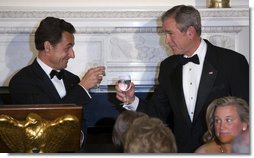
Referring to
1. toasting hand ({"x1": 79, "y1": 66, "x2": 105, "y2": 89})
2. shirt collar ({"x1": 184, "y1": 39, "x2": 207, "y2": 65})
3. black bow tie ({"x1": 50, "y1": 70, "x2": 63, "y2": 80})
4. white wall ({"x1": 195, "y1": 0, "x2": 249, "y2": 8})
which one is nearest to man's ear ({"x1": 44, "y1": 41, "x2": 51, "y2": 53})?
black bow tie ({"x1": 50, "y1": 70, "x2": 63, "y2": 80})

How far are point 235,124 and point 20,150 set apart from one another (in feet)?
2.73

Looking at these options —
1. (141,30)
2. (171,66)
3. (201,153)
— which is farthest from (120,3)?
(201,153)

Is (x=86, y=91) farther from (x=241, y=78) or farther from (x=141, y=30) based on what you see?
(x=241, y=78)

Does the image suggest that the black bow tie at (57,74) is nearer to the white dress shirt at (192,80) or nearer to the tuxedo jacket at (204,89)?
the tuxedo jacket at (204,89)

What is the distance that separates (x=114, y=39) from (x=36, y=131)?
39.9 inches

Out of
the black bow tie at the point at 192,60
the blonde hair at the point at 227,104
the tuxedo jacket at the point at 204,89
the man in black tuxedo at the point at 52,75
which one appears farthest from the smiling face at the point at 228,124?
the man in black tuxedo at the point at 52,75

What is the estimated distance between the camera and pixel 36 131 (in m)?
2.04

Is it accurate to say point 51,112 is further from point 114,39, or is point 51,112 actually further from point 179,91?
point 114,39

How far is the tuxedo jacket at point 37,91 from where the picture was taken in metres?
2.55

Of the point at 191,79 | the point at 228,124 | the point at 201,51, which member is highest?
the point at 201,51

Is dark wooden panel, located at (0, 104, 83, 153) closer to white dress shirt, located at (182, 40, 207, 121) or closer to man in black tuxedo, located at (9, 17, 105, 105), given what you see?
man in black tuxedo, located at (9, 17, 105, 105)

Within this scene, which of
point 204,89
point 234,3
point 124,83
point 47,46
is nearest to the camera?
point 124,83

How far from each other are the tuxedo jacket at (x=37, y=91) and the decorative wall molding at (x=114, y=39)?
13.6 inches

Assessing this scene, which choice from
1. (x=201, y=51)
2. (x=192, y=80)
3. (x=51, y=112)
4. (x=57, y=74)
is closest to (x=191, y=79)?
(x=192, y=80)
